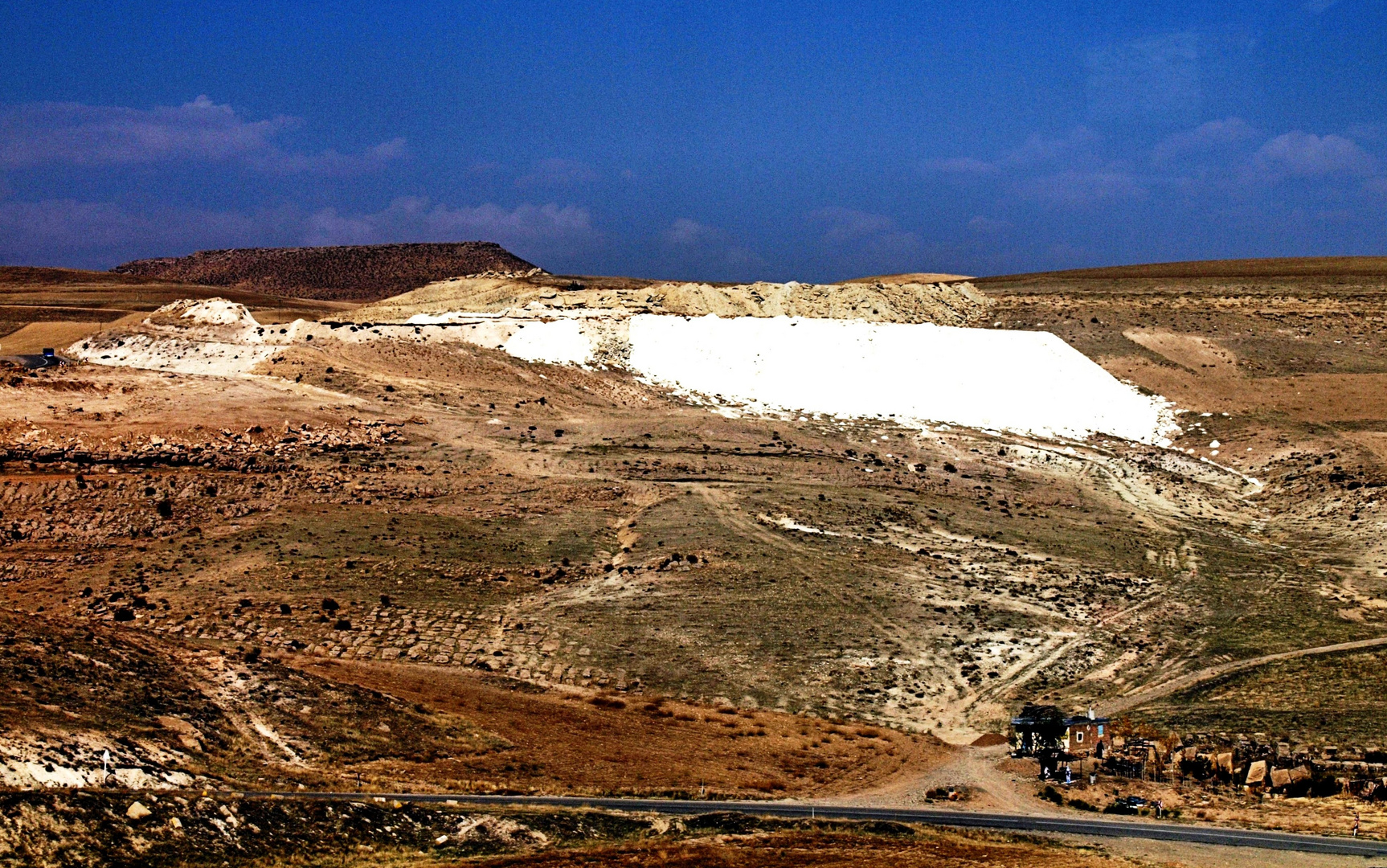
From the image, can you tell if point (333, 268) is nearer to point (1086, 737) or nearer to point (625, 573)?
point (625, 573)

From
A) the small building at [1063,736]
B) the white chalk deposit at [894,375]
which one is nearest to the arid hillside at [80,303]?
the white chalk deposit at [894,375]

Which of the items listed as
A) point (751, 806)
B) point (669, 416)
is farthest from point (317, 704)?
point (669, 416)

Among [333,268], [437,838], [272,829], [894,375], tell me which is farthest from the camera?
[333,268]

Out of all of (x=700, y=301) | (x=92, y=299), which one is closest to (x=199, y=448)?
(x=700, y=301)

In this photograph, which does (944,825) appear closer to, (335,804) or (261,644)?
(335,804)

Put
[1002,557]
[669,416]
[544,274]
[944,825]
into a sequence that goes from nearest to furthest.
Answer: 1. [944,825]
2. [1002,557]
3. [669,416]
4. [544,274]

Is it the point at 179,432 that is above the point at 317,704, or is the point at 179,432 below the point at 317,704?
above

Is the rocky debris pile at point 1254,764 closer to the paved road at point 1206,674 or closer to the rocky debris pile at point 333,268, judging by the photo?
the paved road at point 1206,674
